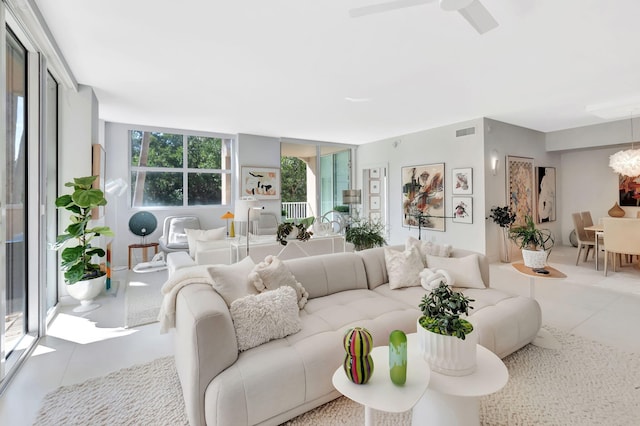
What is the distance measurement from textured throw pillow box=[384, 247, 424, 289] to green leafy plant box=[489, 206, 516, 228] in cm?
324

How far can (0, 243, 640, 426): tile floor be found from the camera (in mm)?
1978

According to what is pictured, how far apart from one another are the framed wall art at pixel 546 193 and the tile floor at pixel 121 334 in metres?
2.46

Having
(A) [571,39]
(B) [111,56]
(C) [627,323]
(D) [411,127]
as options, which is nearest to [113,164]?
(B) [111,56]

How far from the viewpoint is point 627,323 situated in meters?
2.90

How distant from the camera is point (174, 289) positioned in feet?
6.35

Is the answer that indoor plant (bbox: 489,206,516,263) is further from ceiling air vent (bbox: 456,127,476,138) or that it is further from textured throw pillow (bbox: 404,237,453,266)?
textured throw pillow (bbox: 404,237,453,266)

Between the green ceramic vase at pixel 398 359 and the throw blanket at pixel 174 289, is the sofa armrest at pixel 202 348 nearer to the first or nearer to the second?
the throw blanket at pixel 174 289

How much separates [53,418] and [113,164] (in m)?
5.04

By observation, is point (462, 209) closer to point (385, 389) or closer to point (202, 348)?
point (385, 389)

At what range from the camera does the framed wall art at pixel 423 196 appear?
6.00 metres

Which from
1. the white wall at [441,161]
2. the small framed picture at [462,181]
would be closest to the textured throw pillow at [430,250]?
the white wall at [441,161]

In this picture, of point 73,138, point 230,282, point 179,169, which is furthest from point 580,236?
point 73,138

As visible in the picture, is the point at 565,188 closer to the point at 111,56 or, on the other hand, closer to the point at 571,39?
the point at 571,39

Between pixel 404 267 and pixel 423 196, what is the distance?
3938 mm
